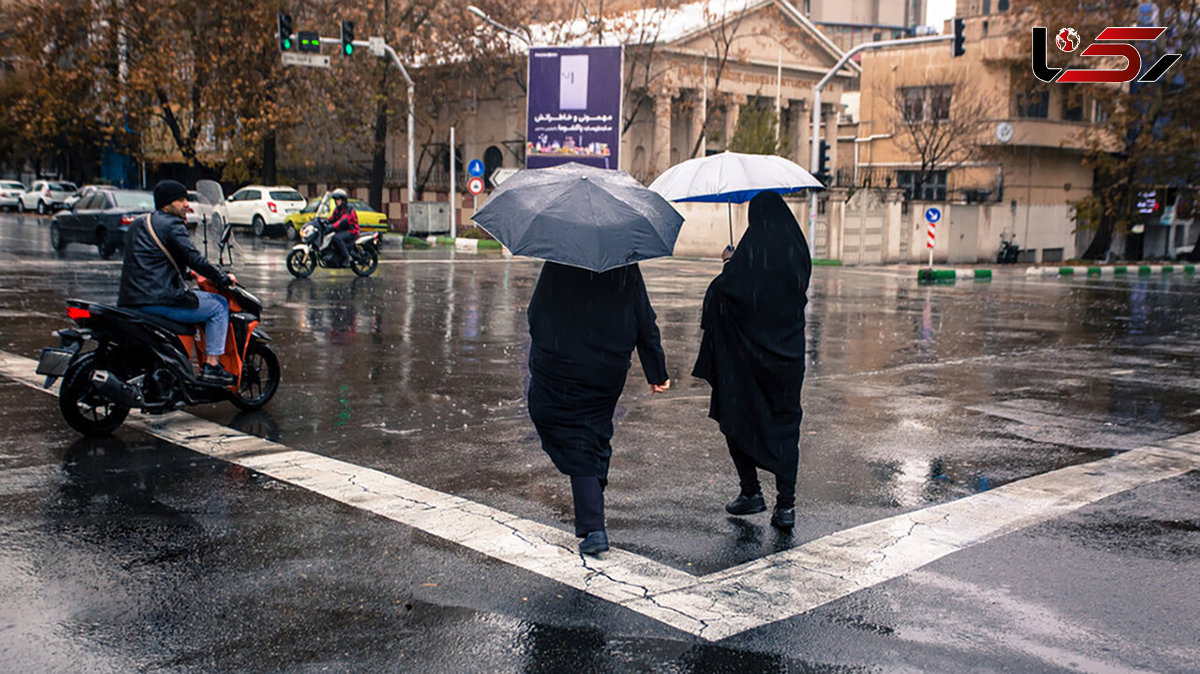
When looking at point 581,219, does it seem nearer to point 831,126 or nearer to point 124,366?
point 124,366

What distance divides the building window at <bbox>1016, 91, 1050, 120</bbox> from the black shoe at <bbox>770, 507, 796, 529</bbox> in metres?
43.3

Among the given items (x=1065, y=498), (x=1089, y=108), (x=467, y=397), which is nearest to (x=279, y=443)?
(x=467, y=397)

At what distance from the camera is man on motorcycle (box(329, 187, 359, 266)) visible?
22625 millimetres

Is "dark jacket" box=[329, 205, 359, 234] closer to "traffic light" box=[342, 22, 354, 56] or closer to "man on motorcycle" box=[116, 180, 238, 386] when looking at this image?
"traffic light" box=[342, 22, 354, 56]

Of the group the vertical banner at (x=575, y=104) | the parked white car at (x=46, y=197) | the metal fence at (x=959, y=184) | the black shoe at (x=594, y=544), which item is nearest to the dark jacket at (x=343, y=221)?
the vertical banner at (x=575, y=104)

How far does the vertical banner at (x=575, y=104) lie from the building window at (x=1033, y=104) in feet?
69.4

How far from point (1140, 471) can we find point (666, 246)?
4308 mm

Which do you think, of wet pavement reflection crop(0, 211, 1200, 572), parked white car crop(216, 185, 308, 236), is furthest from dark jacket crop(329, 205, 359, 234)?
parked white car crop(216, 185, 308, 236)

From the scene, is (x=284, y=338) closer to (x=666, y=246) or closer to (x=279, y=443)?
(x=279, y=443)

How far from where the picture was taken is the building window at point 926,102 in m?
45.4

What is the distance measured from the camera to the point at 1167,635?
14.9 ft

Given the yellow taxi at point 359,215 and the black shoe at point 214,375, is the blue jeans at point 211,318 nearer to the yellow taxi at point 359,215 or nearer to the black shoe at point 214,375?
the black shoe at point 214,375

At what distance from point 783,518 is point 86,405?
5.11 meters

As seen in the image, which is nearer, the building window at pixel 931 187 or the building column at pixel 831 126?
the building window at pixel 931 187
